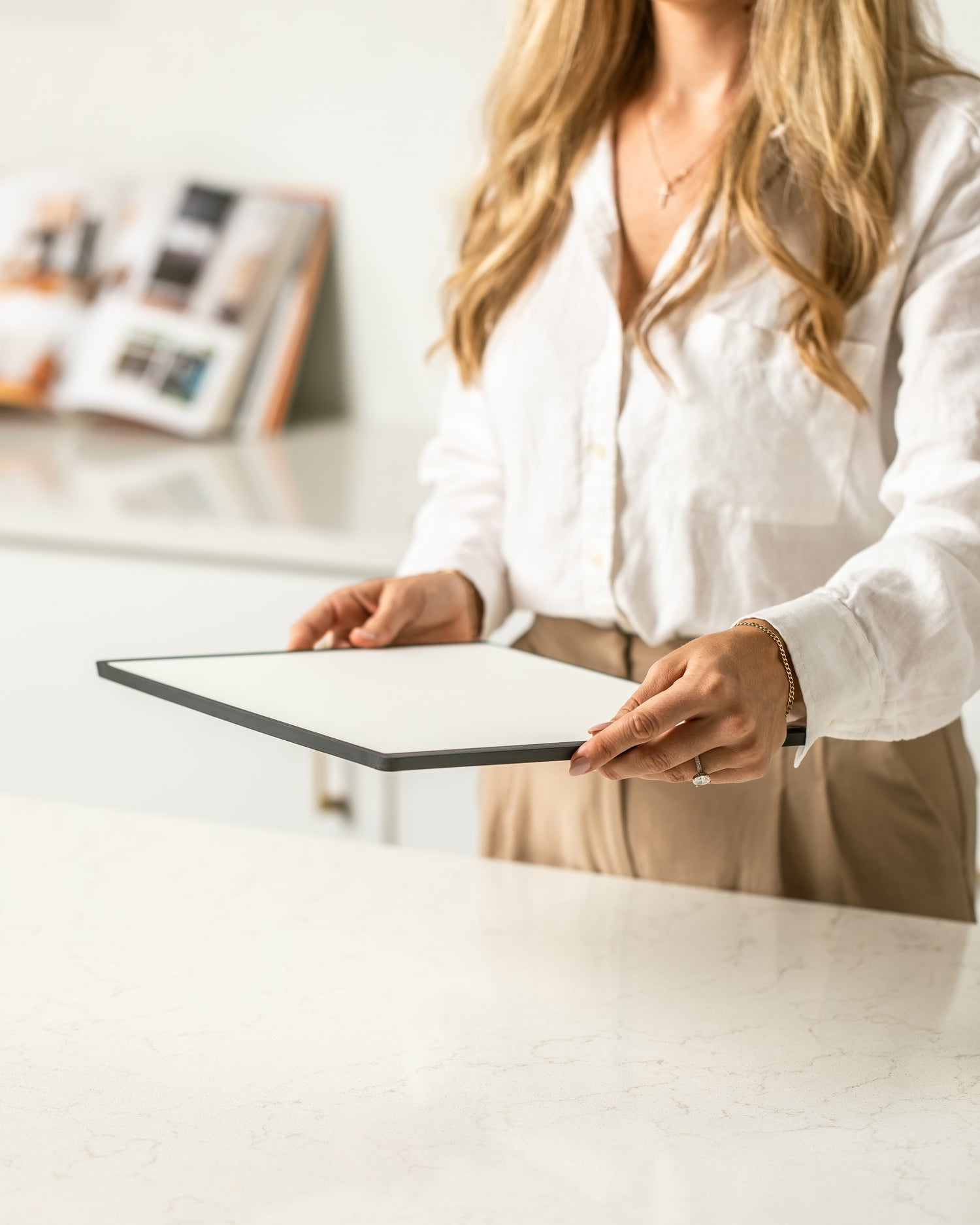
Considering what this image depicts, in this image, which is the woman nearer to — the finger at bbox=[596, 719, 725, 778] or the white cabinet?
the finger at bbox=[596, 719, 725, 778]

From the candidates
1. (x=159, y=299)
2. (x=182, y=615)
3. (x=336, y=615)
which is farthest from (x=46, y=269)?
(x=336, y=615)

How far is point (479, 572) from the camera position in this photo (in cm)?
101

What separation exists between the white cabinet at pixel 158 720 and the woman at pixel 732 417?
0.50m

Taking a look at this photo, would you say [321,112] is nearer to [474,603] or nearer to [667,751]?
[474,603]

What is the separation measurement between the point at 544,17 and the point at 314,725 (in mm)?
569

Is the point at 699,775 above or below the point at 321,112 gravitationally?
below

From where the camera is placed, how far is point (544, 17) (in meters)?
1.00

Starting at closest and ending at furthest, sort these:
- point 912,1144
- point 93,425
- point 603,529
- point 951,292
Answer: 1. point 912,1144
2. point 951,292
3. point 603,529
4. point 93,425

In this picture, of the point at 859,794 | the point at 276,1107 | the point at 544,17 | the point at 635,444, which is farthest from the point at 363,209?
the point at 276,1107

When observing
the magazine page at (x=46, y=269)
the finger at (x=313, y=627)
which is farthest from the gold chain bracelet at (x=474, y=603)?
the magazine page at (x=46, y=269)

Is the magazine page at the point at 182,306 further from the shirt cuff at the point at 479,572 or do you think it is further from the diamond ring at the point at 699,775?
the diamond ring at the point at 699,775

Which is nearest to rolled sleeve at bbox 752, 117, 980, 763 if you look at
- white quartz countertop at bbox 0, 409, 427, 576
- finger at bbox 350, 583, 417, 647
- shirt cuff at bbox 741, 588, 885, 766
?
shirt cuff at bbox 741, 588, 885, 766

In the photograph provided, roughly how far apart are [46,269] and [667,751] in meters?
1.61

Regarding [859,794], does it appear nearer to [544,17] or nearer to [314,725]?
[314,725]
